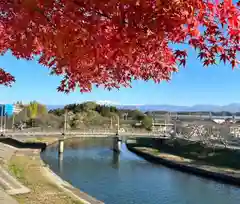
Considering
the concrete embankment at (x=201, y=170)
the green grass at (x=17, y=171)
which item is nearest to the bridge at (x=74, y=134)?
the concrete embankment at (x=201, y=170)

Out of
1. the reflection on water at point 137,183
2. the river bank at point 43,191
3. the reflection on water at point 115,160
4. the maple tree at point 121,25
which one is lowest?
the reflection on water at point 137,183

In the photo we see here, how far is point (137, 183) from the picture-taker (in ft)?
84.9

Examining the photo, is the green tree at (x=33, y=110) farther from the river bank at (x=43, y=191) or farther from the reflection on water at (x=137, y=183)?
the river bank at (x=43, y=191)

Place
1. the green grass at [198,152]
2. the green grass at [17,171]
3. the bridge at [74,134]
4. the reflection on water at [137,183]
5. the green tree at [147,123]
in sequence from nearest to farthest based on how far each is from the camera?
the reflection on water at [137,183] → the green grass at [17,171] → the green grass at [198,152] → the bridge at [74,134] → the green tree at [147,123]

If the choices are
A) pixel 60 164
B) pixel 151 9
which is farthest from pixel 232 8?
pixel 60 164

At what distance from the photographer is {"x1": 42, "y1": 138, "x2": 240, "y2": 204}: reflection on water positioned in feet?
70.6

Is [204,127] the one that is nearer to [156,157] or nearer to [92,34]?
[156,157]

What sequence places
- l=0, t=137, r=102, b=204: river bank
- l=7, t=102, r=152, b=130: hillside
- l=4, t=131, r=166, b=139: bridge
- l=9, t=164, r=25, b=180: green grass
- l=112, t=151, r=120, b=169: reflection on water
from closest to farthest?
l=0, t=137, r=102, b=204: river bank → l=9, t=164, r=25, b=180: green grass → l=112, t=151, r=120, b=169: reflection on water → l=4, t=131, r=166, b=139: bridge → l=7, t=102, r=152, b=130: hillside

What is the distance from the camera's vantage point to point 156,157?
39562mm

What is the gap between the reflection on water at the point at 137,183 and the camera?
21516 millimetres

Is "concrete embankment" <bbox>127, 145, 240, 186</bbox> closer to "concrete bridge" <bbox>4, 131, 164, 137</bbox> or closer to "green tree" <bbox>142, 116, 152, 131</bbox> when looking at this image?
"concrete bridge" <bbox>4, 131, 164, 137</bbox>

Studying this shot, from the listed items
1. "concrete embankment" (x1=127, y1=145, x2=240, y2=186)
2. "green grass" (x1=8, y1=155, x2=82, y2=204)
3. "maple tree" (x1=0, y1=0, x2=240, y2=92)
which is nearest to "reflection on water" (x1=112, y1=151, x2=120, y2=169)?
"concrete embankment" (x1=127, y1=145, x2=240, y2=186)

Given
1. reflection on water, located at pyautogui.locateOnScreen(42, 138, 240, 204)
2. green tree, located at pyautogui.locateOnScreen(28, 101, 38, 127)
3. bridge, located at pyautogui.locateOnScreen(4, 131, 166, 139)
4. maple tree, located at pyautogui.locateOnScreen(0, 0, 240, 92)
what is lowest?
reflection on water, located at pyautogui.locateOnScreen(42, 138, 240, 204)

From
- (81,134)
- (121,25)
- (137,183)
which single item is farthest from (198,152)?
(121,25)
